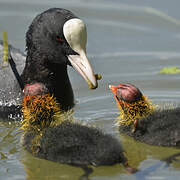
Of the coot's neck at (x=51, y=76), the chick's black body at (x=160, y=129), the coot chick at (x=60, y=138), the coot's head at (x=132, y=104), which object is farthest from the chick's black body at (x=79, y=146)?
the coot's neck at (x=51, y=76)

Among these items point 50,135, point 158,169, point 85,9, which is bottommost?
point 158,169

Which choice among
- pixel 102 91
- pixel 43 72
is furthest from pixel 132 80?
pixel 43 72

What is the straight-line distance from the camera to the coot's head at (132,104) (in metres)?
6.40

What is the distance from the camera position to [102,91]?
8.05 metres

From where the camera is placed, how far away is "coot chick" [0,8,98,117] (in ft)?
21.1

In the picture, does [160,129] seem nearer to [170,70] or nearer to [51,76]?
[51,76]

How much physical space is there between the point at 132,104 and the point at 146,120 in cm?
29

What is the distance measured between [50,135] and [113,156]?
63 cm

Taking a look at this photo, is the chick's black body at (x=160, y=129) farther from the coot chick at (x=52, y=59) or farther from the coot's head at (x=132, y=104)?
the coot chick at (x=52, y=59)

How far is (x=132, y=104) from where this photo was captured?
643cm

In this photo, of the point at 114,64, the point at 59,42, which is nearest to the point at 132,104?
the point at 59,42

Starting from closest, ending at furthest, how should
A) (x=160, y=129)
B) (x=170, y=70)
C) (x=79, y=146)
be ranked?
1. (x=79, y=146)
2. (x=160, y=129)
3. (x=170, y=70)

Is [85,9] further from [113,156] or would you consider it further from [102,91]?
[113,156]

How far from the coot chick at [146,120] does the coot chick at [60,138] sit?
1.74 feet
